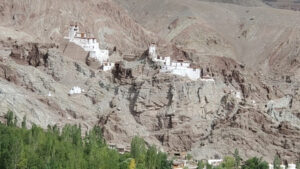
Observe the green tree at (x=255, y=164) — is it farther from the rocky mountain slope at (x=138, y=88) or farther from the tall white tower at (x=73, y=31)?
the tall white tower at (x=73, y=31)

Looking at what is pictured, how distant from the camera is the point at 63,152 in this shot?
234 feet

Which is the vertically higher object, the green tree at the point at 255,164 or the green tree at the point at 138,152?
the green tree at the point at 138,152

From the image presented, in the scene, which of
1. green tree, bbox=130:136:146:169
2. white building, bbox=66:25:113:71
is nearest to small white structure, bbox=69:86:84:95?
white building, bbox=66:25:113:71

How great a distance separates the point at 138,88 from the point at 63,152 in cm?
2775

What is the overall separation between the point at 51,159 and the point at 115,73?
3546 centimetres

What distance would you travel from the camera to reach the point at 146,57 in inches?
4003

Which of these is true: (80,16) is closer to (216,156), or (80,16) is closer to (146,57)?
(146,57)

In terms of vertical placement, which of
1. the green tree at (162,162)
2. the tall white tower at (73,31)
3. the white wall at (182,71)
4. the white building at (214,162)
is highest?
the tall white tower at (73,31)

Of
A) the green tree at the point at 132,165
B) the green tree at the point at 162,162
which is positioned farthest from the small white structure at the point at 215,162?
the green tree at the point at 132,165

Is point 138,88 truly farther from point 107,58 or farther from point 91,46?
point 91,46

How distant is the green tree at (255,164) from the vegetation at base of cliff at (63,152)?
7864mm

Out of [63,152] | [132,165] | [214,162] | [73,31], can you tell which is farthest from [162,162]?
[73,31]

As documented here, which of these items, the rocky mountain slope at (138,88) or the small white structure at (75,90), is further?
the small white structure at (75,90)

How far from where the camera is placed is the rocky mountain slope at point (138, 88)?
90.8 meters
